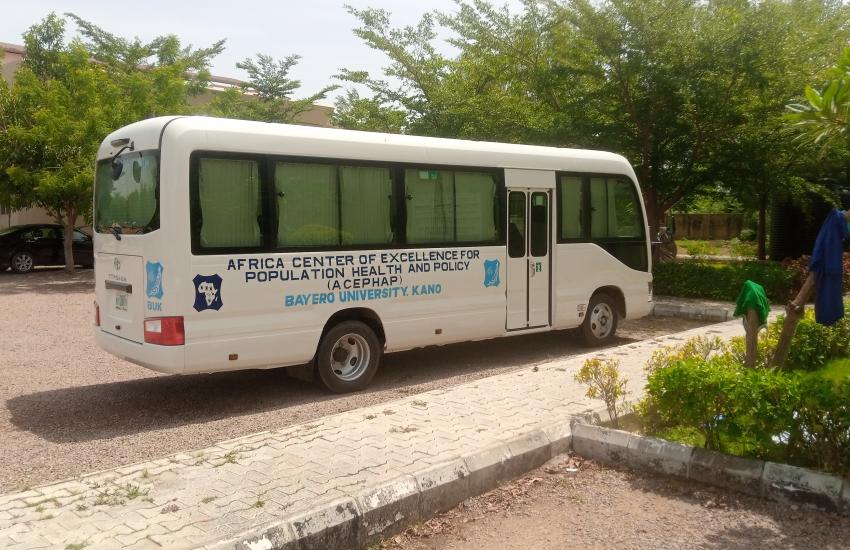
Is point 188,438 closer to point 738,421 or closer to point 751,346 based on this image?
point 738,421

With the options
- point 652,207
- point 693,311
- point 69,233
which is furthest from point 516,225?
point 69,233

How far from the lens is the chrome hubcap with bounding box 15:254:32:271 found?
23.1 meters

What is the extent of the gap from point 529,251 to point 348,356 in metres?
2.89

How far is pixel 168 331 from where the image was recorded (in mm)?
6734

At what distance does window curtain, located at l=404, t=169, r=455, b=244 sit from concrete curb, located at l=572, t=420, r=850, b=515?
133 inches

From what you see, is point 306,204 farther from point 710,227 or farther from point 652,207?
point 710,227

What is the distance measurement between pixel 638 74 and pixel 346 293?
9191mm

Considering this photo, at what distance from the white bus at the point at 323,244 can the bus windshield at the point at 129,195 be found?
22mm

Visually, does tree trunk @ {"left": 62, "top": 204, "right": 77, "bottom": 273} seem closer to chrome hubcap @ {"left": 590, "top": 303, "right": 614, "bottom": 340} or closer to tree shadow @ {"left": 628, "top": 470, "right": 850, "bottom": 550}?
chrome hubcap @ {"left": 590, "top": 303, "right": 614, "bottom": 340}

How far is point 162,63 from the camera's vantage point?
2383 centimetres

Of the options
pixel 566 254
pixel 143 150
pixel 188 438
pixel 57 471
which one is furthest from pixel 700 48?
pixel 57 471

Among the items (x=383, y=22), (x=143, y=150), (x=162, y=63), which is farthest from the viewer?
(x=162, y=63)

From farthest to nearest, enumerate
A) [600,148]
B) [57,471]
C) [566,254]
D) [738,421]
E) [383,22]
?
1. [383,22]
2. [600,148]
3. [566,254]
4. [57,471]
5. [738,421]

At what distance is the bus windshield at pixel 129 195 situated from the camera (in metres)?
6.96
